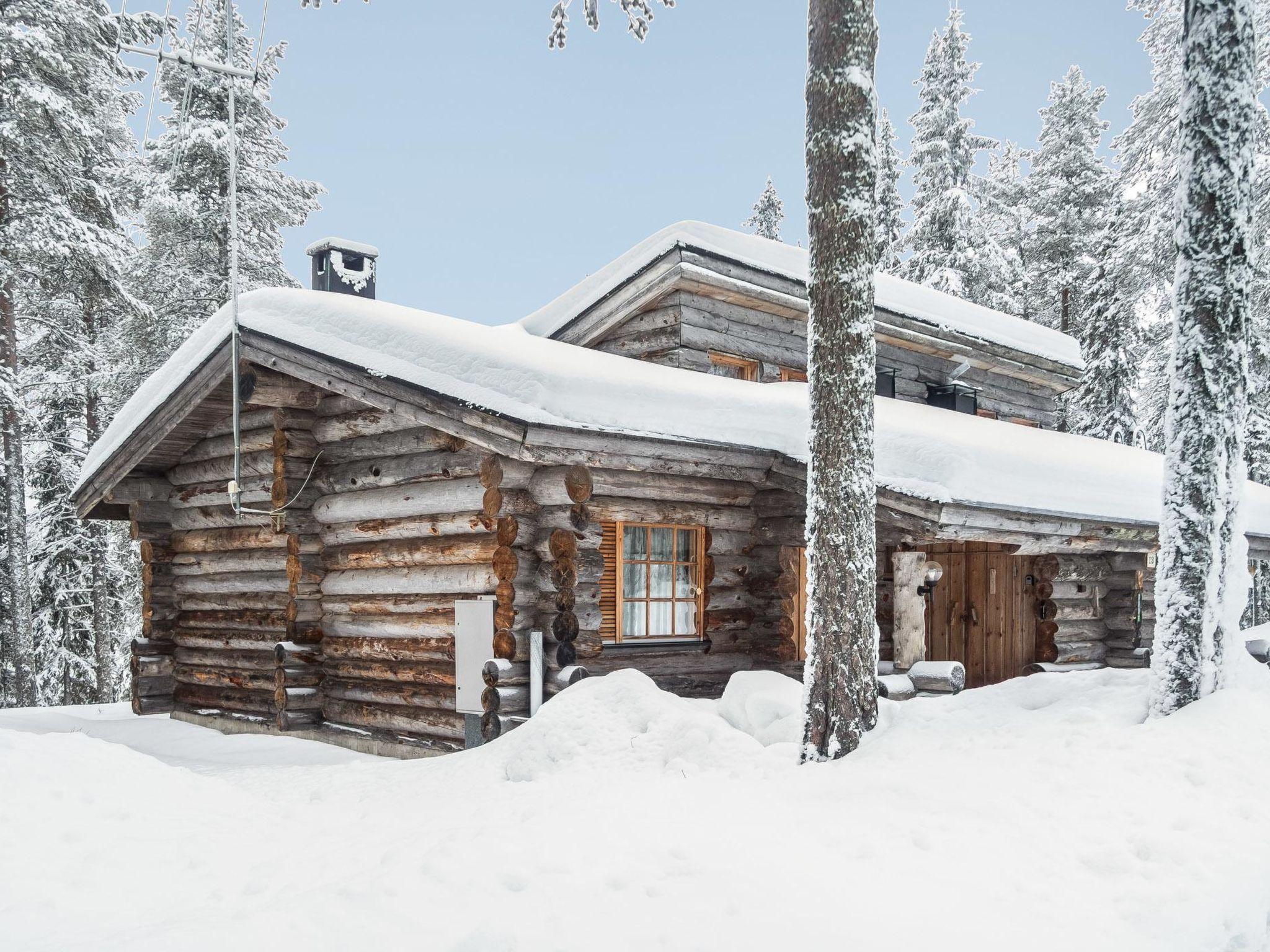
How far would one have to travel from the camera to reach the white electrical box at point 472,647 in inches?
359

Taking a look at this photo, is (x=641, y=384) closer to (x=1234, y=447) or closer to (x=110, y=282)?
(x=1234, y=447)

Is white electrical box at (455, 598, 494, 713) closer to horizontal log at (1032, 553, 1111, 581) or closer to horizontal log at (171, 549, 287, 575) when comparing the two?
horizontal log at (171, 549, 287, 575)

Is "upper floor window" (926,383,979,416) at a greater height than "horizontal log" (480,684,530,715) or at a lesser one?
greater

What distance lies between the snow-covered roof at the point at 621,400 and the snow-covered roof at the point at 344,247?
1.85m

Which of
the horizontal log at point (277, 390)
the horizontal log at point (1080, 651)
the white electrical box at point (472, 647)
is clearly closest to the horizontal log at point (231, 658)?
the horizontal log at point (277, 390)

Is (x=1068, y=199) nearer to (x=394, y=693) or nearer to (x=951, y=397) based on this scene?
(x=951, y=397)

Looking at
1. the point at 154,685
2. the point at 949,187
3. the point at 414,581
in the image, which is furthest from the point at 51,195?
the point at 949,187

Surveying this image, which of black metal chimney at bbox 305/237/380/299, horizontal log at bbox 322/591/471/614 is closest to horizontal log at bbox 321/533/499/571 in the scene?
horizontal log at bbox 322/591/471/614

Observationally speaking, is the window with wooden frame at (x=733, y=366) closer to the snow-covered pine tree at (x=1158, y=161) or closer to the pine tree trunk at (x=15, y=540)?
the snow-covered pine tree at (x=1158, y=161)

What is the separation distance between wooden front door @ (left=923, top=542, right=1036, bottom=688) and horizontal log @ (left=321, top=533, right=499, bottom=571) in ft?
26.2

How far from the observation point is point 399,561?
33.9 ft

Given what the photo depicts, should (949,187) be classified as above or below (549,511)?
above

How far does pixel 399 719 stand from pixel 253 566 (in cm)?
360

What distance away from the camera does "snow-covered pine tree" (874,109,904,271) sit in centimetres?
3034
